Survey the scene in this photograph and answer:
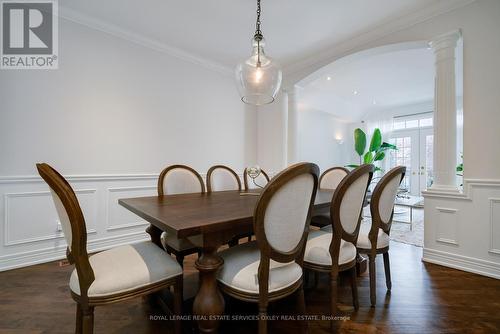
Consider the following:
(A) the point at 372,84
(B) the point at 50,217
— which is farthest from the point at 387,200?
(A) the point at 372,84

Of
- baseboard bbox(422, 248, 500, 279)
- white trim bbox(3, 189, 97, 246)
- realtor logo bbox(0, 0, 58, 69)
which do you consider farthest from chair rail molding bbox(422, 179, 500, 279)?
realtor logo bbox(0, 0, 58, 69)

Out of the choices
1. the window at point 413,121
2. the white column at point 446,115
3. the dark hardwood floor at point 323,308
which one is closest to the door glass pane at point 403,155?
the window at point 413,121

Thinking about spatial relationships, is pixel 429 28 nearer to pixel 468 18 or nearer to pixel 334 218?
pixel 468 18

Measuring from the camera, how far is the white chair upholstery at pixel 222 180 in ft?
8.26

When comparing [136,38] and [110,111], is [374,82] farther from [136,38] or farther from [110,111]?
[110,111]

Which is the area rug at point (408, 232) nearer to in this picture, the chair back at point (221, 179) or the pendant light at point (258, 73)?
the chair back at point (221, 179)

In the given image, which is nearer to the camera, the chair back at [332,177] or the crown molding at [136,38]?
the crown molding at [136,38]

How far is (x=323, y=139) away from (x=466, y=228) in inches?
168

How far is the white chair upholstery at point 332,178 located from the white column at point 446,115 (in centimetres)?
92

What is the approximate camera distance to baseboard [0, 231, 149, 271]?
2.15m

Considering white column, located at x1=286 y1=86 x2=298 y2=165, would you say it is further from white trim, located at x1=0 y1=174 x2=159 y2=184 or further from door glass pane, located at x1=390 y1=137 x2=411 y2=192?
door glass pane, located at x1=390 y1=137 x2=411 y2=192

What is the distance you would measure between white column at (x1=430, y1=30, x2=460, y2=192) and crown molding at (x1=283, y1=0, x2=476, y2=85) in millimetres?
283

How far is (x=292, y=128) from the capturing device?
13.2ft

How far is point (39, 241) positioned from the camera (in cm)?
231
